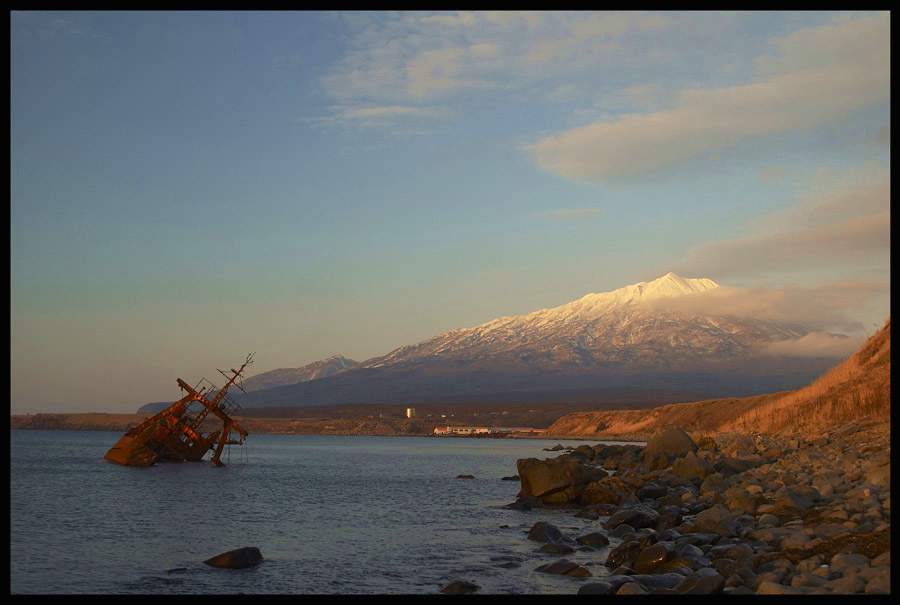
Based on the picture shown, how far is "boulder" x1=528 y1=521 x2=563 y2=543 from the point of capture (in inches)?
1101

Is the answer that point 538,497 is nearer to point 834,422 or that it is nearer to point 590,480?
point 590,480

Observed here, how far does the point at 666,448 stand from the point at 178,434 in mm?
41407

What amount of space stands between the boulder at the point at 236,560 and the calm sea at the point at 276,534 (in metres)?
0.36

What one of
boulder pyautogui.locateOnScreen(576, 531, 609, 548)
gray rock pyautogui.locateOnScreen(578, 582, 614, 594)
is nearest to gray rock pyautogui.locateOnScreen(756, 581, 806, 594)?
gray rock pyautogui.locateOnScreen(578, 582, 614, 594)

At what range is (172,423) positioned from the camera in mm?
70125

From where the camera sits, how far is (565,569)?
22.6 metres

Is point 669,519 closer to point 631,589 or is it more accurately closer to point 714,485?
point 714,485

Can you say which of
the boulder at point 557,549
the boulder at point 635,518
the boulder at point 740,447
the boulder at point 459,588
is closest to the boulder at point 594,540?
the boulder at point 557,549

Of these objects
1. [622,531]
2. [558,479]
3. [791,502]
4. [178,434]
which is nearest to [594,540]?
[622,531]

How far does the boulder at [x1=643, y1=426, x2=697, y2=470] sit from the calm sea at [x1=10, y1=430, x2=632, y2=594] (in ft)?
27.8

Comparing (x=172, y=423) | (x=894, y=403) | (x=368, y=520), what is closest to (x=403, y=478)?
(x=172, y=423)

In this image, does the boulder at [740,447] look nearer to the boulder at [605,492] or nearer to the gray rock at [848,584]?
the boulder at [605,492]
